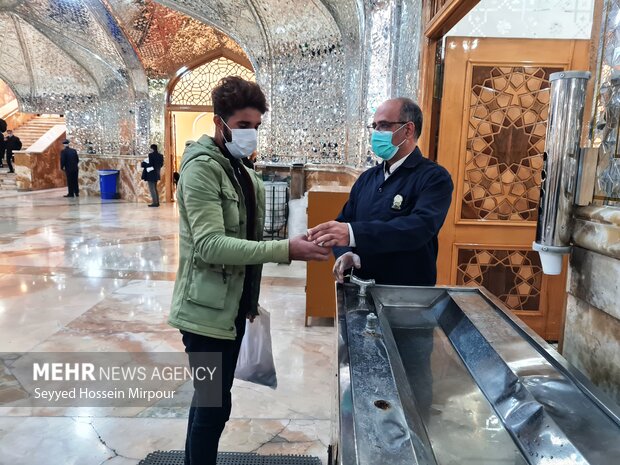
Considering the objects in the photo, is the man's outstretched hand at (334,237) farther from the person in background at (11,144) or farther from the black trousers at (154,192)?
the person in background at (11,144)

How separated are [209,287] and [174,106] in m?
11.2

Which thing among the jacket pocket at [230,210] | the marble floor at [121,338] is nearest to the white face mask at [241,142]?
the jacket pocket at [230,210]

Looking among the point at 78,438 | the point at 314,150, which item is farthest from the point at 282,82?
the point at 78,438

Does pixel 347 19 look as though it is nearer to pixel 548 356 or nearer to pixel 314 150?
pixel 314 150

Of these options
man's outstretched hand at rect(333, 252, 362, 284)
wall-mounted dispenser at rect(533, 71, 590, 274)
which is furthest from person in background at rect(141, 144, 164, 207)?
wall-mounted dispenser at rect(533, 71, 590, 274)

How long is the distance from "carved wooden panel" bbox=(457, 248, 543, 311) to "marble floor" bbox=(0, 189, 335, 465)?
3.69 ft

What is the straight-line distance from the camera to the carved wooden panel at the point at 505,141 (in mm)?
3033

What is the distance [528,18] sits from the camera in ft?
9.91

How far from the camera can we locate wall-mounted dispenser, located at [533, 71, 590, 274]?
4.17 feet

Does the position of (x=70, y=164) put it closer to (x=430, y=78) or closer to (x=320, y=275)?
(x=320, y=275)

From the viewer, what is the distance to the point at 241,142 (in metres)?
1.56

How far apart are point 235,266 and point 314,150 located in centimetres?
705

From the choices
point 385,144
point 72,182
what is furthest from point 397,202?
point 72,182

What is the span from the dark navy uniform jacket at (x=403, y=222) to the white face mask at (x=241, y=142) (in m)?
0.46
